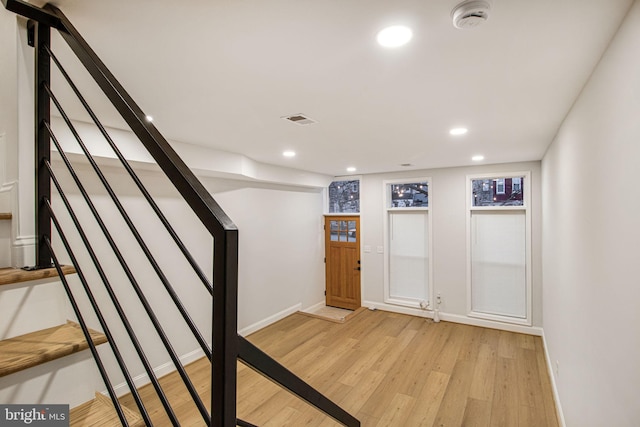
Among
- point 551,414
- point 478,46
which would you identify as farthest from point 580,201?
point 551,414

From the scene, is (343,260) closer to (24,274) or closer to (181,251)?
(24,274)

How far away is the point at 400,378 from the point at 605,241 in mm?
2872

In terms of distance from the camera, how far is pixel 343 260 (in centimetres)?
673

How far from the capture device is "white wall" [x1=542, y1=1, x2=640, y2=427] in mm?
1165

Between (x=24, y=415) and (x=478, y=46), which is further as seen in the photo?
(x=478, y=46)

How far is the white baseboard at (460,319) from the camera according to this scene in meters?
4.93

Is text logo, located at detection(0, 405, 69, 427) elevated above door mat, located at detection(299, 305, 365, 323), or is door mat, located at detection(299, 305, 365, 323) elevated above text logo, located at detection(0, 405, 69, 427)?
text logo, located at detection(0, 405, 69, 427)

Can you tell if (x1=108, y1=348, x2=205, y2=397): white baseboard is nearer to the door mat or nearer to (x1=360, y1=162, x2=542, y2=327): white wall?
the door mat

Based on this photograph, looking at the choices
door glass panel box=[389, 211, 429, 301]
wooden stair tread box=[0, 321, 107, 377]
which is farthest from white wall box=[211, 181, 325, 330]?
wooden stair tread box=[0, 321, 107, 377]

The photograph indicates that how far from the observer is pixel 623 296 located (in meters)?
1.26

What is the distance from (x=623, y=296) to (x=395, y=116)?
1.78m

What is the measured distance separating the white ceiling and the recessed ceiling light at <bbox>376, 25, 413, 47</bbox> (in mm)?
34

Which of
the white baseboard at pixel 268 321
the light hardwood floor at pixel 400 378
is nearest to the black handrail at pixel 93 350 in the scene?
the light hardwood floor at pixel 400 378

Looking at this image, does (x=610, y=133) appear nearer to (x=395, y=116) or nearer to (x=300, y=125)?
(x=395, y=116)
